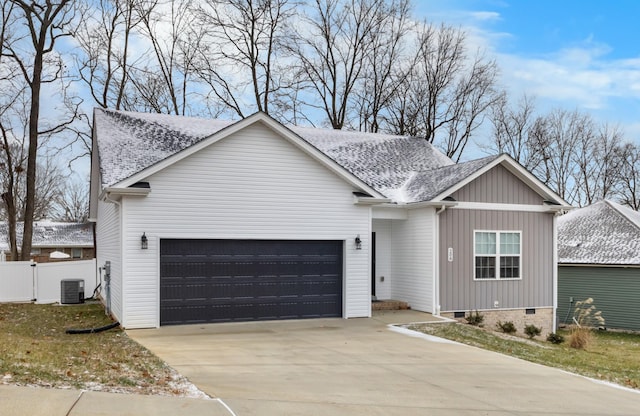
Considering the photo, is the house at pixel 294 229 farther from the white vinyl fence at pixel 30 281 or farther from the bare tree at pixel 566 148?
the bare tree at pixel 566 148

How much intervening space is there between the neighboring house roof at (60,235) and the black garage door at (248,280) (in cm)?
3493

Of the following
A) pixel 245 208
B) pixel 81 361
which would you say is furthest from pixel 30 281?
pixel 81 361

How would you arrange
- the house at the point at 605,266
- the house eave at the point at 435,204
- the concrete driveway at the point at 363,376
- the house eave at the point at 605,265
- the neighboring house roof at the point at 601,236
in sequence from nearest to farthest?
the concrete driveway at the point at 363,376
the house eave at the point at 435,204
the house eave at the point at 605,265
the house at the point at 605,266
the neighboring house roof at the point at 601,236

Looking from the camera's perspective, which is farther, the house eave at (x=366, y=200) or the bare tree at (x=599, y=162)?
the bare tree at (x=599, y=162)

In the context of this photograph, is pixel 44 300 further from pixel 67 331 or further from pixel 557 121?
pixel 557 121

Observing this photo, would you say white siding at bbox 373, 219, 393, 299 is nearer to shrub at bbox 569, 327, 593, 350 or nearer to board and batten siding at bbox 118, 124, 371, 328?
board and batten siding at bbox 118, 124, 371, 328

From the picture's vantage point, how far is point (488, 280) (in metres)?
17.0

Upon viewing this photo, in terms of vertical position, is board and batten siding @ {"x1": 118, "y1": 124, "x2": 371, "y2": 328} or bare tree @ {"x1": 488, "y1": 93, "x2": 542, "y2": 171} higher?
bare tree @ {"x1": 488, "y1": 93, "x2": 542, "y2": 171}

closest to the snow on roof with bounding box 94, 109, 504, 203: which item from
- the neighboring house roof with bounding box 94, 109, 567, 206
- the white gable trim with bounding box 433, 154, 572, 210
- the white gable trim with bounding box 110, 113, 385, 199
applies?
the neighboring house roof with bounding box 94, 109, 567, 206

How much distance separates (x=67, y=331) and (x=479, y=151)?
31.7 meters

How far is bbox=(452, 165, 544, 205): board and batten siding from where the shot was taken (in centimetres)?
1669

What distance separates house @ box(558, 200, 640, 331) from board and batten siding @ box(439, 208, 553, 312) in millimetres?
6725

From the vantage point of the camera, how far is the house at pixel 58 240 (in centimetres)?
4581

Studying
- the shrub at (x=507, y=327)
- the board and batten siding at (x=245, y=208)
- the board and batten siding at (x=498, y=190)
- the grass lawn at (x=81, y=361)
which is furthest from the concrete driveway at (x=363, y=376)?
the board and batten siding at (x=498, y=190)
